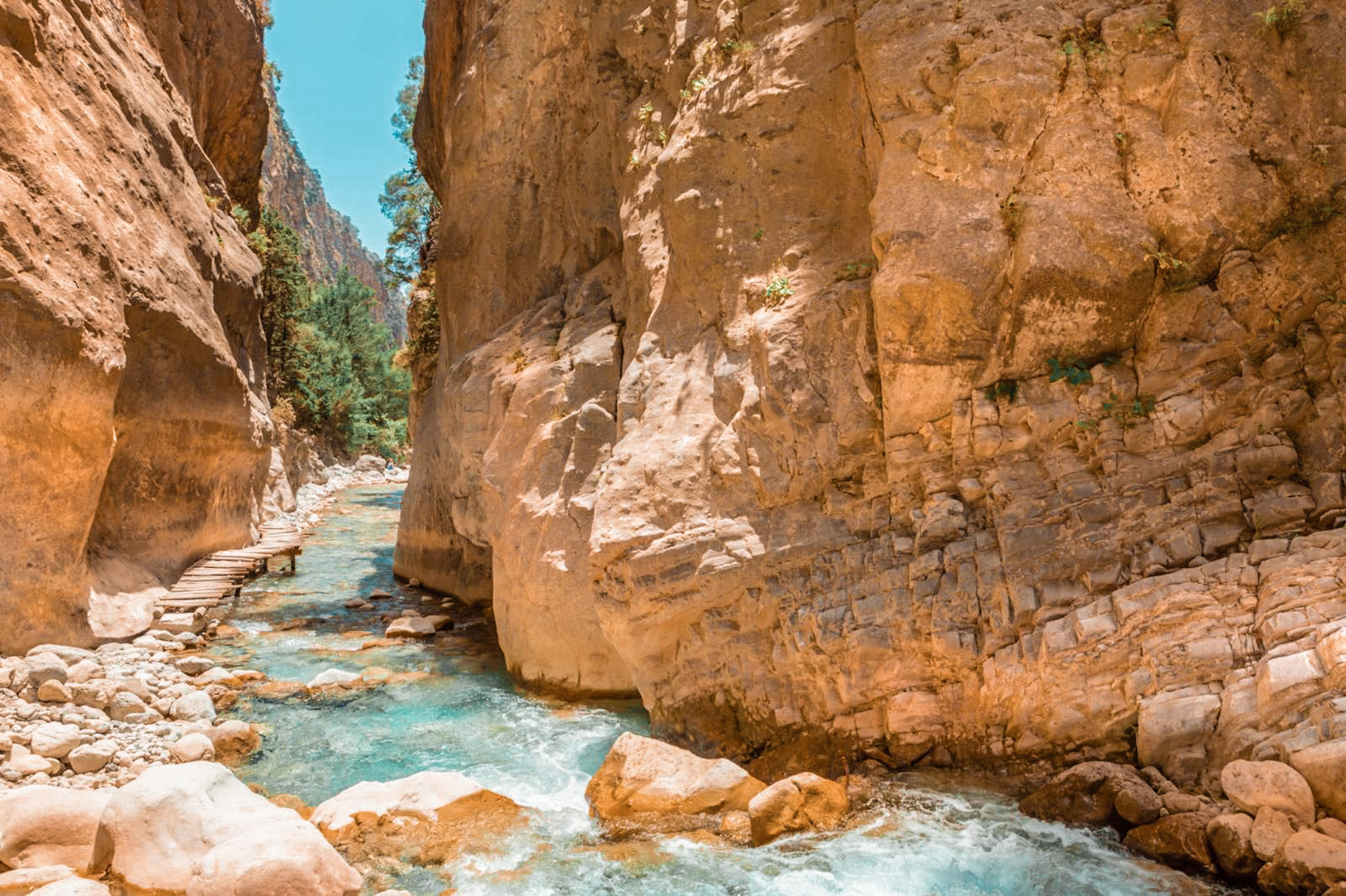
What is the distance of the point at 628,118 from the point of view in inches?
480

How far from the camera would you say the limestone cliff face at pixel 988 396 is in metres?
6.43

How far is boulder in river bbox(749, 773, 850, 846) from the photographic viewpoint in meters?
6.48

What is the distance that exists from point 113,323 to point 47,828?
289 inches

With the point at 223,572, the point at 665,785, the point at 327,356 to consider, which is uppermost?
the point at 327,356

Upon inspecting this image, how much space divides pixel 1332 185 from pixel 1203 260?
1.04m

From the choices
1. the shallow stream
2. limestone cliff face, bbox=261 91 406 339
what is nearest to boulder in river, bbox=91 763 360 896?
the shallow stream

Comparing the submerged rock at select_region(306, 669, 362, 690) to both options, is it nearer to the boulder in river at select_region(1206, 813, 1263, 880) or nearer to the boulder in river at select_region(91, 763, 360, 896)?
the boulder in river at select_region(91, 763, 360, 896)

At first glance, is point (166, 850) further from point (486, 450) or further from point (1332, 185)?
point (1332, 185)

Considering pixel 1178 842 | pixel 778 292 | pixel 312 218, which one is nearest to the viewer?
pixel 1178 842

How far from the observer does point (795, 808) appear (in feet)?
21.5

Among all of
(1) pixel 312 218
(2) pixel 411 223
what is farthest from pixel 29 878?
(1) pixel 312 218

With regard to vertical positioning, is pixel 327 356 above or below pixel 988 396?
above

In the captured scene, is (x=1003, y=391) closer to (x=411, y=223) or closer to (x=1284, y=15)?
(x=1284, y=15)

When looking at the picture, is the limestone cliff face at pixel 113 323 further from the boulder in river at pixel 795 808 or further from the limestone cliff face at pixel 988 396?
the boulder in river at pixel 795 808
